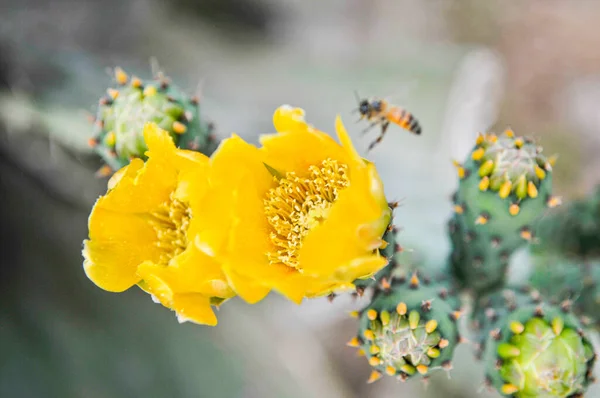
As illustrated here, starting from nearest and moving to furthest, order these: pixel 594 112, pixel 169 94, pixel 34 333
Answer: pixel 169 94
pixel 34 333
pixel 594 112

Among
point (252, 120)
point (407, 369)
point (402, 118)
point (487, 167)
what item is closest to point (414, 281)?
point (407, 369)

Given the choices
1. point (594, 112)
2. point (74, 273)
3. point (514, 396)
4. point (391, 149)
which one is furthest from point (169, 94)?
point (594, 112)

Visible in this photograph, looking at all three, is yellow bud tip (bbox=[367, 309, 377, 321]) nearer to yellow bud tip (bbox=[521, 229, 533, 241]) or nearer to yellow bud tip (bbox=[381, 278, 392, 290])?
yellow bud tip (bbox=[381, 278, 392, 290])

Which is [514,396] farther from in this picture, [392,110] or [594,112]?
[594,112]

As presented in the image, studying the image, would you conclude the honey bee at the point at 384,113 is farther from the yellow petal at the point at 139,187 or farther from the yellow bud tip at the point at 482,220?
the yellow petal at the point at 139,187

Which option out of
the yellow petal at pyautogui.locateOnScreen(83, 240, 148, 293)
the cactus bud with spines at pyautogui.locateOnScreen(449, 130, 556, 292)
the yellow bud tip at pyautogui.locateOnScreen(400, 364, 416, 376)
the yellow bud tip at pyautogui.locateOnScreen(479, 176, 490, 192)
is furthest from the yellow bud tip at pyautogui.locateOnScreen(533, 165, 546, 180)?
the yellow petal at pyautogui.locateOnScreen(83, 240, 148, 293)

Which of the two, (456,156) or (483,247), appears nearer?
(483,247)
